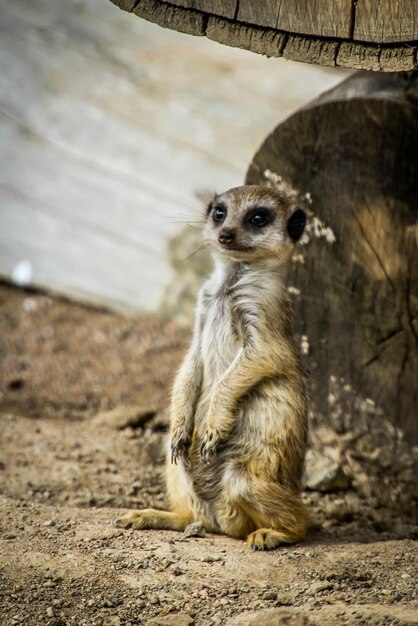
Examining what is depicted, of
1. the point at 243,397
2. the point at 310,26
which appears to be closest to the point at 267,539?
the point at 243,397

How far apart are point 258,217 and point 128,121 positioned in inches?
105

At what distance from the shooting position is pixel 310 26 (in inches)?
117

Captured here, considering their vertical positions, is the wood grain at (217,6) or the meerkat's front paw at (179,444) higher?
the wood grain at (217,6)

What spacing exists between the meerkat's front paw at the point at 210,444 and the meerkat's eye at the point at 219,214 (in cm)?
92

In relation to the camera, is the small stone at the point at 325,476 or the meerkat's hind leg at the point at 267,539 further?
the small stone at the point at 325,476

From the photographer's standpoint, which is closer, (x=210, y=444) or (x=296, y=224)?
(x=210, y=444)

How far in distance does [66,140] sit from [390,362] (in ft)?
9.85

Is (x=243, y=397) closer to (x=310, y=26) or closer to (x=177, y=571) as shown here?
(x=177, y=571)

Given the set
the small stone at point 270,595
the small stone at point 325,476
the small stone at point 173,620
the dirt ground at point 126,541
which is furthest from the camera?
the small stone at point 325,476

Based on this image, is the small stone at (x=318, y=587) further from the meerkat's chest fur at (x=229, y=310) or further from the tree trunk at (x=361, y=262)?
the tree trunk at (x=361, y=262)

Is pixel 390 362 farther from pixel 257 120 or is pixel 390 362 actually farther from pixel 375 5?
pixel 257 120

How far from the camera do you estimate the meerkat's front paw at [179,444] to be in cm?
388

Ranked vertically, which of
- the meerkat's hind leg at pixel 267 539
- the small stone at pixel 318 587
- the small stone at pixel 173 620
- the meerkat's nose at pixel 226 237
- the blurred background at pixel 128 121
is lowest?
the small stone at pixel 173 620

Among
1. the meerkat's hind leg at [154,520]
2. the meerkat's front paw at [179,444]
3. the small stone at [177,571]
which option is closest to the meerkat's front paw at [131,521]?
the meerkat's hind leg at [154,520]
